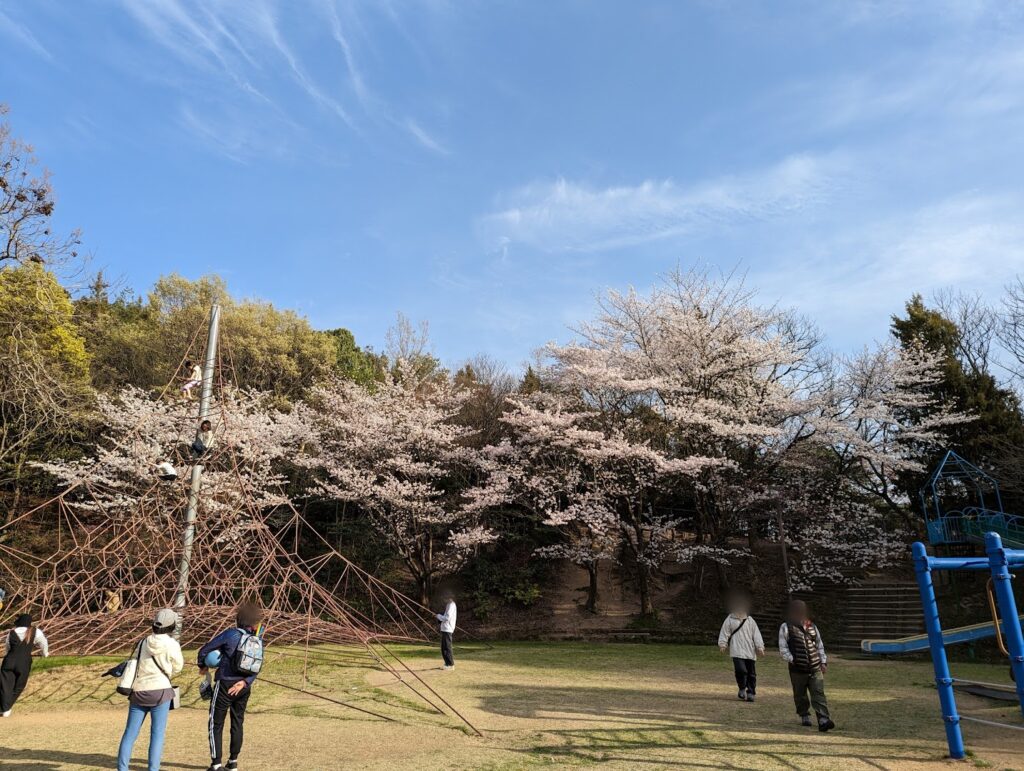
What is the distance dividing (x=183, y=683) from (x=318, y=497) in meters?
16.5

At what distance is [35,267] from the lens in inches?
777

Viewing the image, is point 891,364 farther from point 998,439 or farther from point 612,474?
point 612,474

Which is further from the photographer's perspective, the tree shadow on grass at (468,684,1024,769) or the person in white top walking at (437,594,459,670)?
the person in white top walking at (437,594,459,670)

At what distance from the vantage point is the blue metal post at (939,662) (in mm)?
5999

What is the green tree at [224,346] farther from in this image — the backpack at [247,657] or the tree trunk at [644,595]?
the backpack at [247,657]

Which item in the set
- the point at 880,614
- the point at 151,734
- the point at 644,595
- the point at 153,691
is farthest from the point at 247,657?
the point at 880,614

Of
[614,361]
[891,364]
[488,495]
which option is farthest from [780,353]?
[488,495]

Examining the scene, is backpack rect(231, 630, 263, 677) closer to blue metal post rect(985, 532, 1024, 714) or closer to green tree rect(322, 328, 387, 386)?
blue metal post rect(985, 532, 1024, 714)

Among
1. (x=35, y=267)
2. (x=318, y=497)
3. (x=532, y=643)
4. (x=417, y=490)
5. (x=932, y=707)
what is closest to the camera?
(x=932, y=707)

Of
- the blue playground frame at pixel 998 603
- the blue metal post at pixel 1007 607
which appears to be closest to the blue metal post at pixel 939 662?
the blue playground frame at pixel 998 603

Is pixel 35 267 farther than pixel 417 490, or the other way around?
pixel 417 490

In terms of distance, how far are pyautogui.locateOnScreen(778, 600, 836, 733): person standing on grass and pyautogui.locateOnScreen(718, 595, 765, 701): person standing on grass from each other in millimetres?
1339

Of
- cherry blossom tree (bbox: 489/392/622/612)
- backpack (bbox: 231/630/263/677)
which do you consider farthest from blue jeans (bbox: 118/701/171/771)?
cherry blossom tree (bbox: 489/392/622/612)

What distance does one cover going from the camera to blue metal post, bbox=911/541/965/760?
19.7ft
